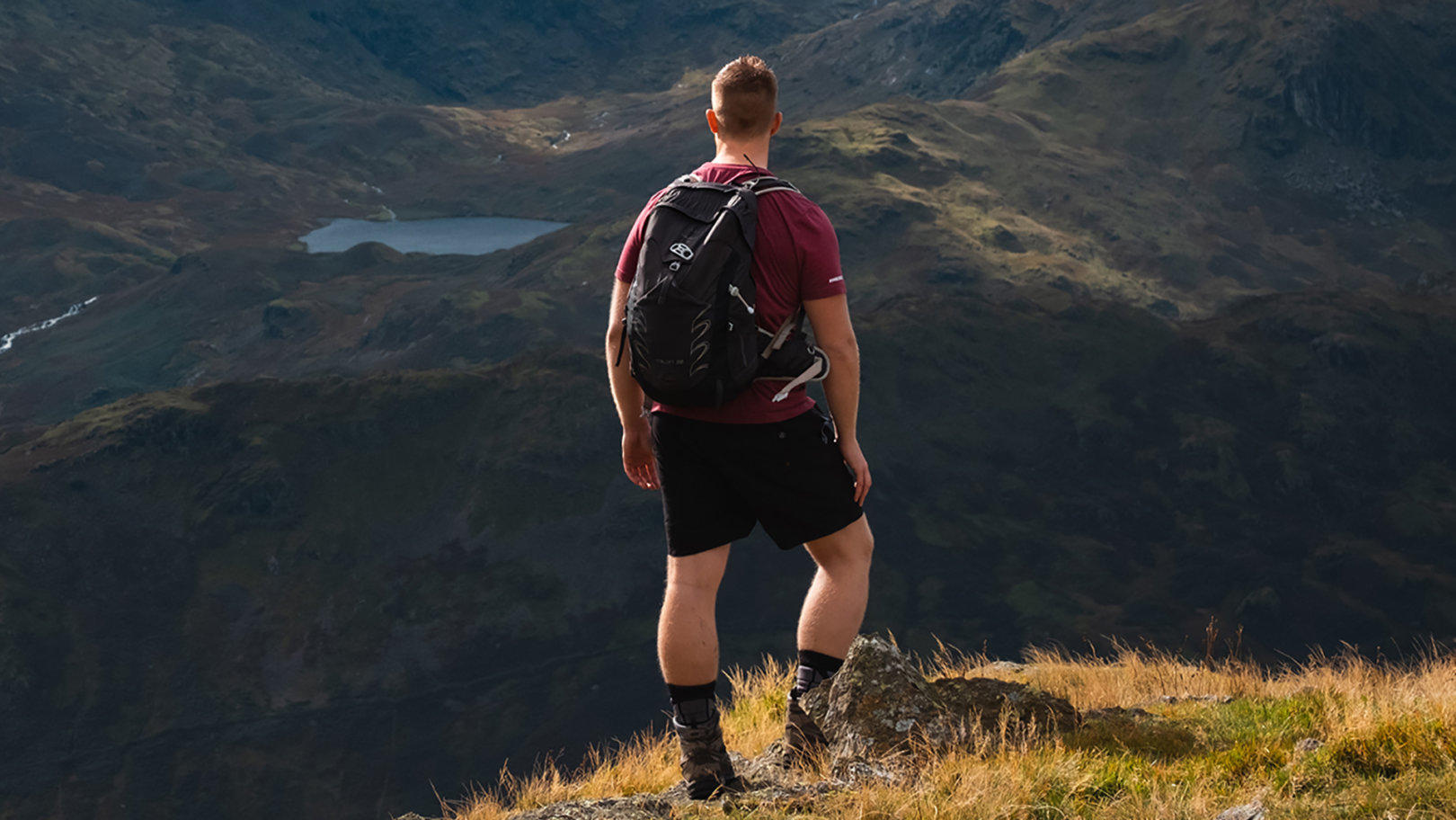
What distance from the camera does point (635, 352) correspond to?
4.42 meters

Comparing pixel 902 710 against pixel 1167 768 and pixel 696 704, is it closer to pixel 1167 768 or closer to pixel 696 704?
pixel 696 704

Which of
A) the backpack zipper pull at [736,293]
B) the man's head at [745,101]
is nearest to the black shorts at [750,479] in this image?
the backpack zipper pull at [736,293]

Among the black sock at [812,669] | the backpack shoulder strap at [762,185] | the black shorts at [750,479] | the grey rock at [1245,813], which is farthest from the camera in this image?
the black sock at [812,669]

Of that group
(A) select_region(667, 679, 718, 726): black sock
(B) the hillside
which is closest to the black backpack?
(A) select_region(667, 679, 718, 726): black sock

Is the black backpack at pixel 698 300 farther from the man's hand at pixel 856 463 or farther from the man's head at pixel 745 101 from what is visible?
the man's hand at pixel 856 463

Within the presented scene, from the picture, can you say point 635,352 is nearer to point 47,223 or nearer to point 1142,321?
point 1142,321

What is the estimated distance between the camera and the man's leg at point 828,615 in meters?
4.76

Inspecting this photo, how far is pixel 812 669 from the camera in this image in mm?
5074

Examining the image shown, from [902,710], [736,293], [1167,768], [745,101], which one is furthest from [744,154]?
[1167,768]

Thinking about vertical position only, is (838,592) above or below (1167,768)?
above

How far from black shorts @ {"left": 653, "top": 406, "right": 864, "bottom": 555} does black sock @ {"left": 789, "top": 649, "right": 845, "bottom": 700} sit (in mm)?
571

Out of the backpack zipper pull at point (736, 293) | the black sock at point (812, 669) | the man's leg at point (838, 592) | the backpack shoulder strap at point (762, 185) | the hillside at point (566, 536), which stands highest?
the backpack shoulder strap at point (762, 185)

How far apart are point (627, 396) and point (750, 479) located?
2.00ft

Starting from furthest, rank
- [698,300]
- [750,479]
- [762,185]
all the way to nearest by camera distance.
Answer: [750,479]
[762,185]
[698,300]
